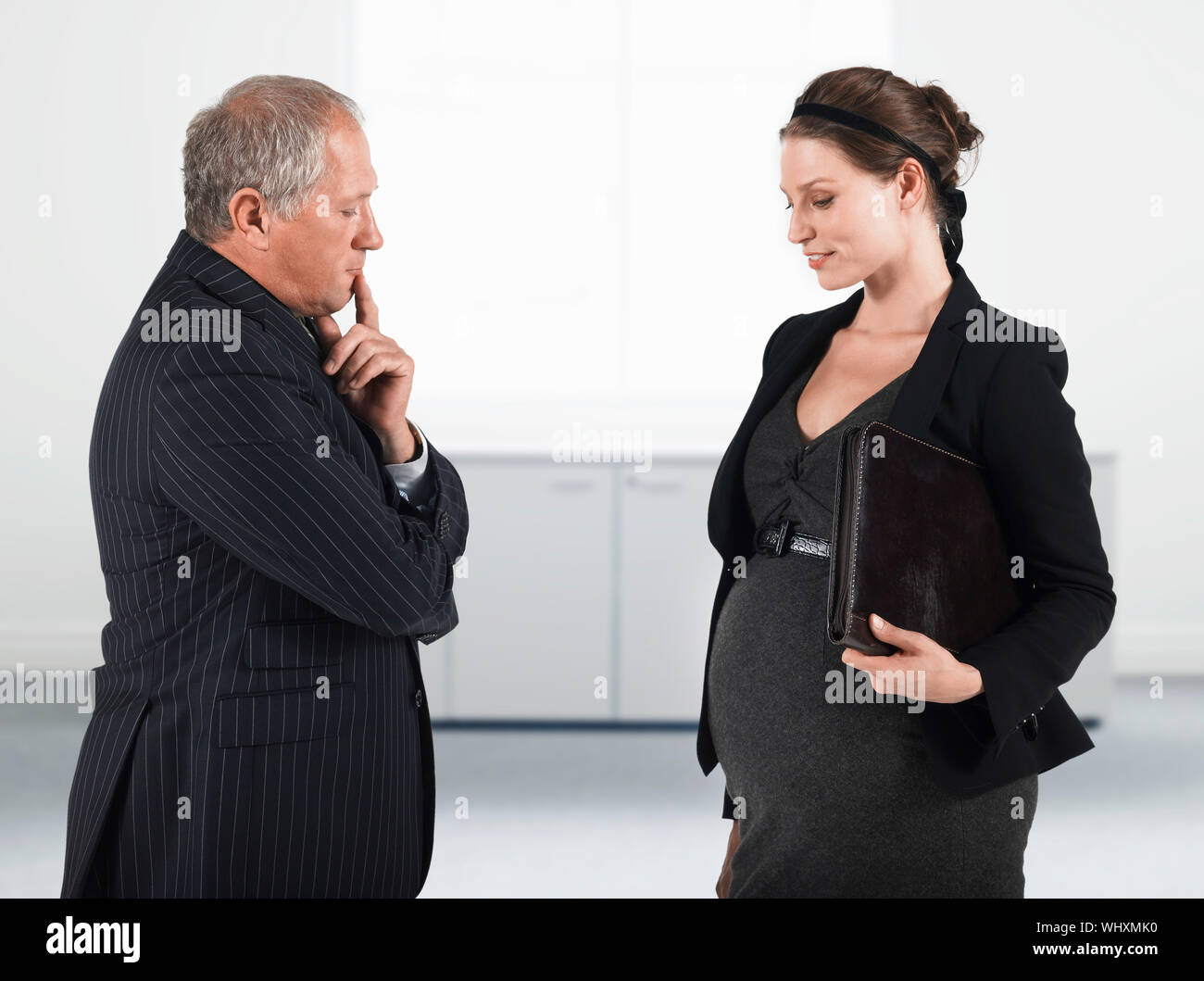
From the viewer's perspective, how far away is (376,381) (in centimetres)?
135

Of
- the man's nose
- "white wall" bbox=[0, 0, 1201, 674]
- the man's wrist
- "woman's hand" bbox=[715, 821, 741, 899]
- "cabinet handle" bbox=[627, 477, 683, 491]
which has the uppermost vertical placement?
"white wall" bbox=[0, 0, 1201, 674]

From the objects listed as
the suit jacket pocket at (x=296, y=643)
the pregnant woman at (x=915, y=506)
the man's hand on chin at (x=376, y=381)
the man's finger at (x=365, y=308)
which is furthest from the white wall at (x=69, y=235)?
the pregnant woman at (x=915, y=506)

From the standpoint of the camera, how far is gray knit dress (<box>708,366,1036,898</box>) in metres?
1.23

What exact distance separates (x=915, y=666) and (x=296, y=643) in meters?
0.62

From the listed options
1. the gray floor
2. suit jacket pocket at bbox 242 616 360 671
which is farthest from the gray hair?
the gray floor

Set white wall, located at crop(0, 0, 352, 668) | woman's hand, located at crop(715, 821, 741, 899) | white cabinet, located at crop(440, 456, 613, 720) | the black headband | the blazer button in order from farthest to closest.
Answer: white wall, located at crop(0, 0, 352, 668), white cabinet, located at crop(440, 456, 613, 720), woman's hand, located at crop(715, 821, 741, 899), the black headband, the blazer button

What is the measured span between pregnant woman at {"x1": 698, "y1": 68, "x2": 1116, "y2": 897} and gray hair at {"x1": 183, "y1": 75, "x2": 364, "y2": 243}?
0.53 metres

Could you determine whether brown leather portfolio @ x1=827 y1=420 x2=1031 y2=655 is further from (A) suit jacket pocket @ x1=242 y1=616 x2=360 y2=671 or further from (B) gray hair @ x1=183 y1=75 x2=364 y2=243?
(B) gray hair @ x1=183 y1=75 x2=364 y2=243

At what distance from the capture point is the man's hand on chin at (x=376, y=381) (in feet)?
4.29

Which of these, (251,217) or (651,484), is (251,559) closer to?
(251,217)

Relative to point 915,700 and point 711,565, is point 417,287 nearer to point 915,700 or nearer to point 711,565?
point 711,565

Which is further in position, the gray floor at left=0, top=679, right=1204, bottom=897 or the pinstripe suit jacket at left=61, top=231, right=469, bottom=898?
the gray floor at left=0, top=679, right=1204, bottom=897

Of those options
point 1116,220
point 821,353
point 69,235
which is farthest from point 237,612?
point 1116,220

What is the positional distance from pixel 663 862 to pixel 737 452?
5.99 feet
